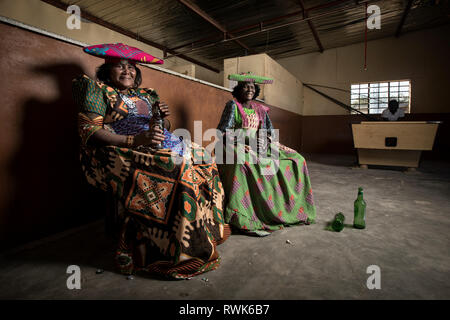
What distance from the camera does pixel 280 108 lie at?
615 cm

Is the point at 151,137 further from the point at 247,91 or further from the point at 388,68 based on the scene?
the point at 388,68

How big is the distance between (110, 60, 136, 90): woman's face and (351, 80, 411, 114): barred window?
810 centimetres

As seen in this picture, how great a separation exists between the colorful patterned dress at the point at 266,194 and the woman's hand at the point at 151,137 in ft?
2.39

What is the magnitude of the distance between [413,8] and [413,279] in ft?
23.9

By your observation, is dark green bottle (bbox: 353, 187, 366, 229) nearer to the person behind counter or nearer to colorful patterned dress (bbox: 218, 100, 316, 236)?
colorful patterned dress (bbox: 218, 100, 316, 236)

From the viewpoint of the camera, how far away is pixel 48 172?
1565mm

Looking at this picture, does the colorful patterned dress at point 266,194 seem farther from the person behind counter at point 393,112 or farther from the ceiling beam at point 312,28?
the ceiling beam at point 312,28

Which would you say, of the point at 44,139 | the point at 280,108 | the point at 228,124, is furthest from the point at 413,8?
the point at 44,139

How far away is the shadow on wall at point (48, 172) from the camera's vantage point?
1.44 meters

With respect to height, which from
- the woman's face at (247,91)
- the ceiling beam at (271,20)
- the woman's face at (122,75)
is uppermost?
the ceiling beam at (271,20)

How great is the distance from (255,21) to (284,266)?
609 cm

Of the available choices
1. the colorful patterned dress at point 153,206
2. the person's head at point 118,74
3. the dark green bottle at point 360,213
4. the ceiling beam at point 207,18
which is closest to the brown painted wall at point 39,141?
the person's head at point 118,74

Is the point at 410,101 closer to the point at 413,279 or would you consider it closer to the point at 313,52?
the point at 313,52

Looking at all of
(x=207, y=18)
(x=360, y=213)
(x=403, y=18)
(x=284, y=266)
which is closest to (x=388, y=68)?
(x=403, y=18)
